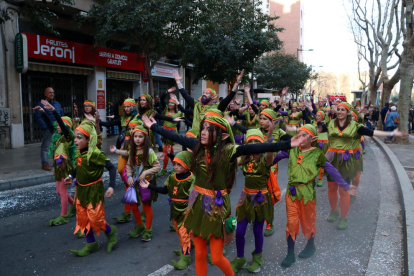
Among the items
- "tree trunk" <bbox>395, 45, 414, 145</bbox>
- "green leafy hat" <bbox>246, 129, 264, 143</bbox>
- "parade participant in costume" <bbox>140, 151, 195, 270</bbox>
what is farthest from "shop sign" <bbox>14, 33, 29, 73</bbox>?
"tree trunk" <bbox>395, 45, 414, 145</bbox>

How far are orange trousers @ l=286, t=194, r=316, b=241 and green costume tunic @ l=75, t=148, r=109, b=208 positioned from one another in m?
2.20

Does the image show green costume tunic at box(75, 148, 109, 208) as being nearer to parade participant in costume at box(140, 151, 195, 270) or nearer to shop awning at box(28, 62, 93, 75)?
parade participant in costume at box(140, 151, 195, 270)

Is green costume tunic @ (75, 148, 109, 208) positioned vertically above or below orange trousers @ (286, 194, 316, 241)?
above

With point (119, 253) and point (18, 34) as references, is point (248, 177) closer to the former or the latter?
point (119, 253)

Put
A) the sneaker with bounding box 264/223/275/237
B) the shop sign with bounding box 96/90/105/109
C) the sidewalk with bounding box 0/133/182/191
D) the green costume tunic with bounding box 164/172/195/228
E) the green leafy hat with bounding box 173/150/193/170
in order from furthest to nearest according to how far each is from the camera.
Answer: the shop sign with bounding box 96/90/105/109
the sidewalk with bounding box 0/133/182/191
the sneaker with bounding box 264/223/275/237
the green costume tunic with bounding box 164/172/195/228
the green leafy hat with bounding box 173/150/193/170

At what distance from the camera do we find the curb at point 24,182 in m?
7.38

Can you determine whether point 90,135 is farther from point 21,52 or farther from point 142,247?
point 21,52

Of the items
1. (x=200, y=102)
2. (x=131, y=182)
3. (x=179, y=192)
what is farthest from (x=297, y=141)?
(x=200, y=102)

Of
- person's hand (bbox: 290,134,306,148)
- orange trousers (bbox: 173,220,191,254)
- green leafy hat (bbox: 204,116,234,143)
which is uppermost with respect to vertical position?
green leafy hat (bbox: 204,116,234,143)

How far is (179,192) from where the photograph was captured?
161 inches

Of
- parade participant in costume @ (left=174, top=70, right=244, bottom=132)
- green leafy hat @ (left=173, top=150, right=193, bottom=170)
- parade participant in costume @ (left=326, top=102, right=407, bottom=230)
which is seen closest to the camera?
green leafy hat @ (left=173, top=150, right=193, bottom=170)

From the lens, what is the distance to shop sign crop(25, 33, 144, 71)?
12.6 m

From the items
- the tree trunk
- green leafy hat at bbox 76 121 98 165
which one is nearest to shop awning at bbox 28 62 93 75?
green leafy hat at bbox 76 121 98 165

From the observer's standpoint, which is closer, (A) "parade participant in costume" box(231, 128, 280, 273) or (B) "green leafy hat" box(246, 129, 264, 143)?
(A) "parade participant in costume" box(231, 128, 280, 273)
